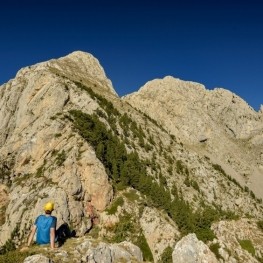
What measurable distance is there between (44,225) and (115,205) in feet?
116

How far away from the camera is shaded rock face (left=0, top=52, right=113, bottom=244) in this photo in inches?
2127

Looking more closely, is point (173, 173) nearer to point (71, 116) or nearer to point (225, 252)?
point (71, 116)

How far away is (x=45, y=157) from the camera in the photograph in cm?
6506

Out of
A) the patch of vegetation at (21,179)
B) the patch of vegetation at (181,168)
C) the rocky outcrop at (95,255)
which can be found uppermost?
the patch of vegetation at (181,168)

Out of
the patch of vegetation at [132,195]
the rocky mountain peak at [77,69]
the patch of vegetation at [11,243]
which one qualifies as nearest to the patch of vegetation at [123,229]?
the patch of vegetation at [132,195]

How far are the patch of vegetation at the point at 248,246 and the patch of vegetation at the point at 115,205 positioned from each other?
60.1ft

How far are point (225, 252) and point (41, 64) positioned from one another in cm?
7811

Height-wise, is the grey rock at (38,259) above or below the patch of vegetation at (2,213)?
below

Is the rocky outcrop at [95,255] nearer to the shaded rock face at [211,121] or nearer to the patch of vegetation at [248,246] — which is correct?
the patch of vegetation at [248,246]

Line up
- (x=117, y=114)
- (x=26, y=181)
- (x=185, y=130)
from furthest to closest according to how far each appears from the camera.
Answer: (x=185, y=130) < (x=117, y=114) < (x=26, y=181)

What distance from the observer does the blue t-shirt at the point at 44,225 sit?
22312 mm

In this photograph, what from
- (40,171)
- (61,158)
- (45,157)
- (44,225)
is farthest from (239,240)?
(45,157)

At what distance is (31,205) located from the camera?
54.0m

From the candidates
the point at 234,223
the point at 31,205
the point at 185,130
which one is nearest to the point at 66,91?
the point at 31,205
